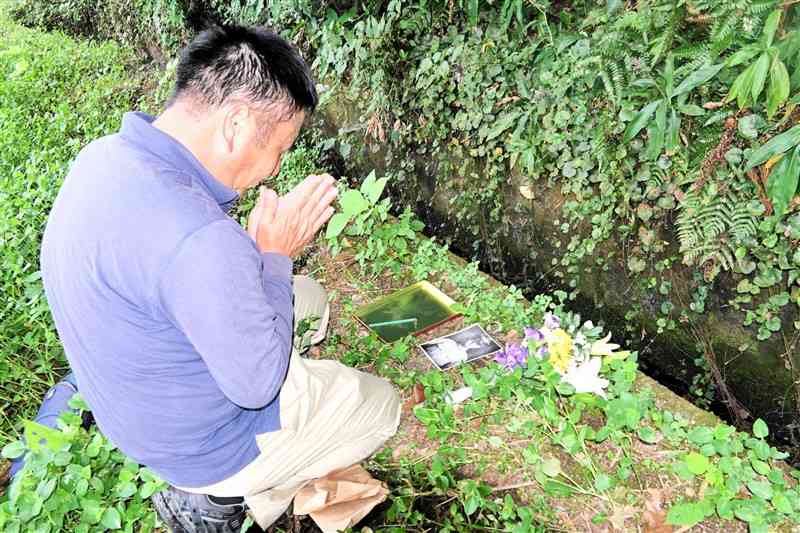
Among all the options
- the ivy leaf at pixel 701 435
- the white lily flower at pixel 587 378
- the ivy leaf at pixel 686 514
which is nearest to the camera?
the ivy leaf at pixel 686 514

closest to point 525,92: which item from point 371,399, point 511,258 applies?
point 511,258

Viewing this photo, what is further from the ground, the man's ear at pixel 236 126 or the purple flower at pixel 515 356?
the man's ear at pixel 236 126

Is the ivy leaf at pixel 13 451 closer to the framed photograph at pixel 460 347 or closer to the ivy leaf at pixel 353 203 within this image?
the framed photograph at pixel 460 347

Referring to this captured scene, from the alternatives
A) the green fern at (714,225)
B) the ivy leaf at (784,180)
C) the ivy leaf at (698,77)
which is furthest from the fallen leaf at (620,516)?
the ivy leaf at (698,77)

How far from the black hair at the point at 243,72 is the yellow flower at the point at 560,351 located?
149 centimetres

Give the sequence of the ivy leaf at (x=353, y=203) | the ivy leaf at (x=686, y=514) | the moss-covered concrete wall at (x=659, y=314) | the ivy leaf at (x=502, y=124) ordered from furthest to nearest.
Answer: the ivy leaf at (x=353, y=203) < the ivy leaf at (x=502, y=124) < the moss-covered concrete wall at (x=659, y=314) < the ivy leaf at (x=686, y=514)

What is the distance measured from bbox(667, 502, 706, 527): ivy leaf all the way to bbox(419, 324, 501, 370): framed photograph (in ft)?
3.62

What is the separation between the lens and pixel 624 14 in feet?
7.97

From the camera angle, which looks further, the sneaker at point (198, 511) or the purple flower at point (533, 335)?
the purple flower at point (533, 335)

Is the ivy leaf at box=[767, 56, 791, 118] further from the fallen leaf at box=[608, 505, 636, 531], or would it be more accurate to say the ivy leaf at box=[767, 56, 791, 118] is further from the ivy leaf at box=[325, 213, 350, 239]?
the ivy leaf at box=[325, 213, 350, 239]

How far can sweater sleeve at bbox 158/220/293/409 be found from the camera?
1.41 meters

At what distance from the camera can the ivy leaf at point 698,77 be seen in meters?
2.03

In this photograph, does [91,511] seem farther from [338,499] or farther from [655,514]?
[655,514]

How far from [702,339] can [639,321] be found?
324mm
